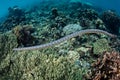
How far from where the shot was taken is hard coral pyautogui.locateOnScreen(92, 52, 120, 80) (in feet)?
20.7

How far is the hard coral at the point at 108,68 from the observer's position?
248 inches

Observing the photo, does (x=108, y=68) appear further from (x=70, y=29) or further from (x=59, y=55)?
(x=70, y=29)

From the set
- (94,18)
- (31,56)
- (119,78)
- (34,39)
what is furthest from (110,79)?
(94,18)

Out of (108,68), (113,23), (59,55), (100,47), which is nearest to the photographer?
(108,68)

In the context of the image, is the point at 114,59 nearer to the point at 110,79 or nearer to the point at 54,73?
the point at 110,79

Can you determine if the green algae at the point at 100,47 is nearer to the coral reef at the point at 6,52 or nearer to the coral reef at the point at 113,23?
the coral reef at the point at 6,52

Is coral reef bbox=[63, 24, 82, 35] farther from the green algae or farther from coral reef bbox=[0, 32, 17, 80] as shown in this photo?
coral reef bbox=[0, 32, 17, 80]

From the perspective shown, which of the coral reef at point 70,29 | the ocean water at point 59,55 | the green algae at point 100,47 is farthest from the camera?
the coral reef at point 70,29

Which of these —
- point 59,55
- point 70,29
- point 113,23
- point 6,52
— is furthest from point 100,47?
point 113,23

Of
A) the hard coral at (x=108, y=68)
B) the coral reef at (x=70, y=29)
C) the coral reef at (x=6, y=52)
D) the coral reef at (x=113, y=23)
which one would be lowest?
the coral reef at (x=113, y=23)

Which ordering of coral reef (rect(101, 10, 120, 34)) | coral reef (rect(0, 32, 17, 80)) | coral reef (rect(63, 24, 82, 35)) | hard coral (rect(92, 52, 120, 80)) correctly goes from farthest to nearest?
coral reef (rect(101, 10, 120, 34))
coral reef (rect(63, 24, 82, 35))
coral reef (rect(0, 32, 17, 80))
hard coral (rect(92, 52, 120, 80))

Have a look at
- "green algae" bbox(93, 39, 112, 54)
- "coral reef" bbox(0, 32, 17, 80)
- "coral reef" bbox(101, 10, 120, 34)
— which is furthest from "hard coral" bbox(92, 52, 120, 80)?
"coral reef" bbox(101, 10, 120, 34)

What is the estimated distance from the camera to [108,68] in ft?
21.5

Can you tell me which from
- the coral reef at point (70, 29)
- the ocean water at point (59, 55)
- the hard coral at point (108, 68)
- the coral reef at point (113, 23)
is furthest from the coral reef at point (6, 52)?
the coral reef at point (113, 23)
